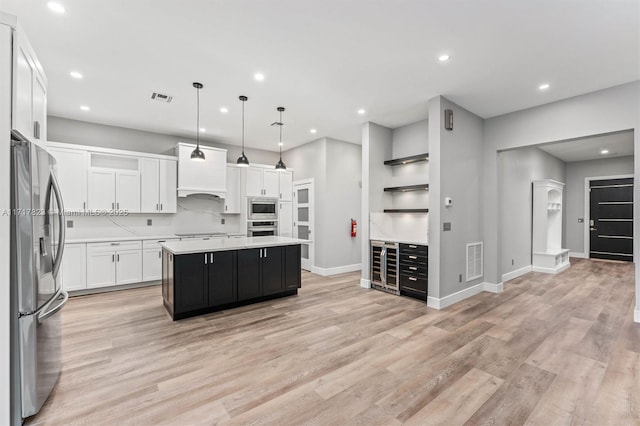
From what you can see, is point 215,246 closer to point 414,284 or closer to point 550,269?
point 414,284

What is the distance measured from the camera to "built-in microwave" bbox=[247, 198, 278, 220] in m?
6.51

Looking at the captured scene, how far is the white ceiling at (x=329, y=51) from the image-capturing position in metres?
2.36

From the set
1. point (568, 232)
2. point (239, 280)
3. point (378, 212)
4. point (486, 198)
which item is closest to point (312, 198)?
point (378, 212)

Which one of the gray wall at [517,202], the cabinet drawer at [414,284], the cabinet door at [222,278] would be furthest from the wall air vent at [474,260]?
the cabinet door at [222,278]

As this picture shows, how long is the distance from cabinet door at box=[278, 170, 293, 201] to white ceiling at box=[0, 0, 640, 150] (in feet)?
8.04

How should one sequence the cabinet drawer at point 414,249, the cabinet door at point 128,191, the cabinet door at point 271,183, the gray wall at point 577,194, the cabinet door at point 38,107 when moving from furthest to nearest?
the gray wall at point 577,194
the cabinet door at point 271,183
the cabinet door at point 128,191
the cabinet drawer at point 414,249
the cabinet door at point 38,107

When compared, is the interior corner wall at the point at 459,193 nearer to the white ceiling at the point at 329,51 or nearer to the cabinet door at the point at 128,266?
the white ceiling at the point at 329,51

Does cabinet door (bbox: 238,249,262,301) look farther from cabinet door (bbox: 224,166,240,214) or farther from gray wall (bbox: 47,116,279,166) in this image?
gray wall (bbox: 47,116,279,166)

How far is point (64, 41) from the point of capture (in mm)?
2781


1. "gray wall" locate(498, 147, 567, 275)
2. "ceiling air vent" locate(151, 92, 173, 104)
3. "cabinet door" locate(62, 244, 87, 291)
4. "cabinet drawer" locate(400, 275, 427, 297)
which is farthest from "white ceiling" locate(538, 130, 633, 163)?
"cabinet door" locate(62, 244, 87, 291)

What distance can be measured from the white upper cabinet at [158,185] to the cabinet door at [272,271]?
257cm

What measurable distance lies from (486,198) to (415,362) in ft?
11.5

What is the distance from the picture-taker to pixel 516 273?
5.97m

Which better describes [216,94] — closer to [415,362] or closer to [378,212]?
[378,212]
